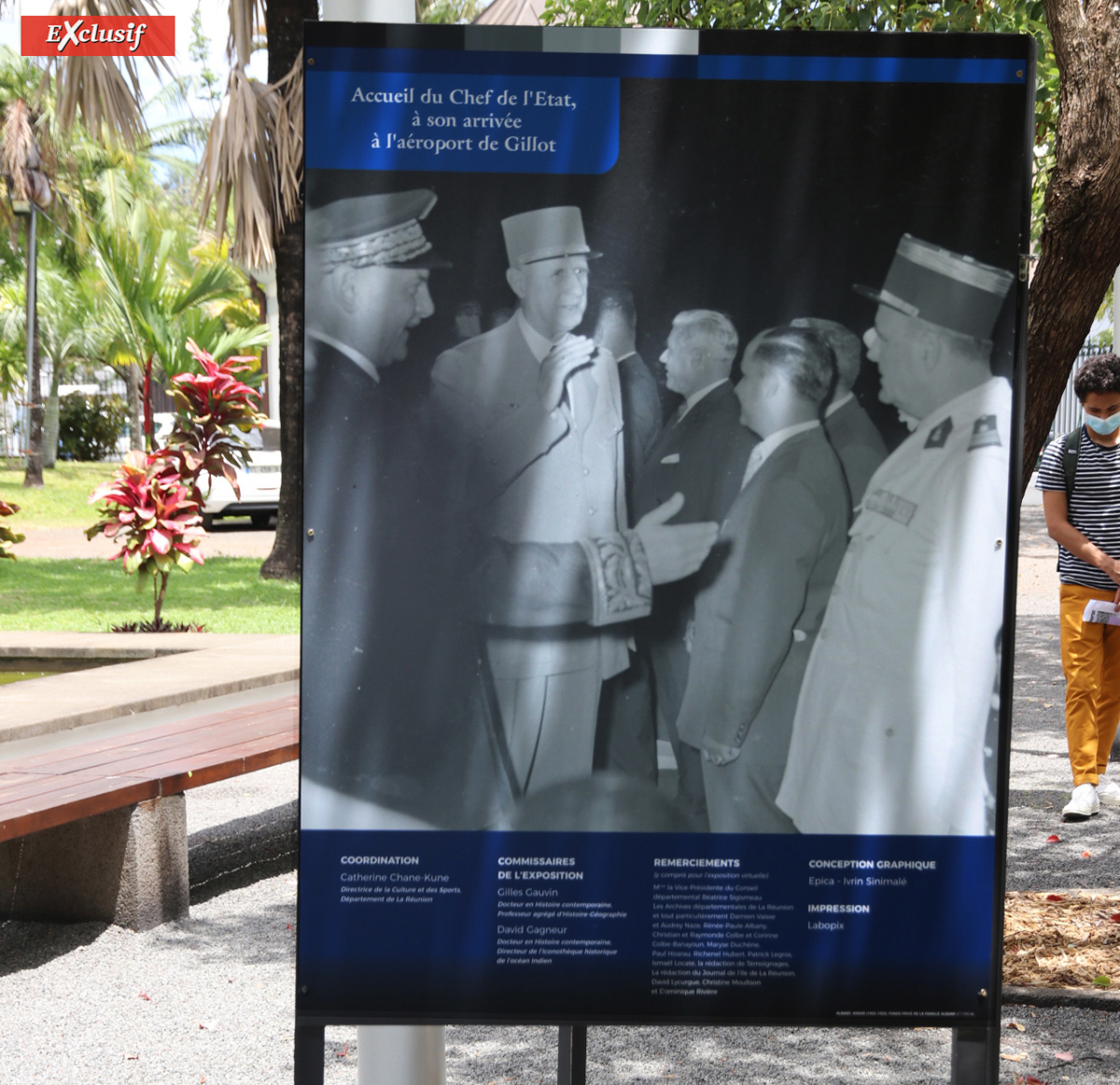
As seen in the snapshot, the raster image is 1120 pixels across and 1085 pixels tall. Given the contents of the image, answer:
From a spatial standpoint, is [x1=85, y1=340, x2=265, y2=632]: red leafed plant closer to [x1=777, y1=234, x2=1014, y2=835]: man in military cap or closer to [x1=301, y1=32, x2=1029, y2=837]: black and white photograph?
[x1=301, y1=32, x2=1029, y2=837]: black and white photograph

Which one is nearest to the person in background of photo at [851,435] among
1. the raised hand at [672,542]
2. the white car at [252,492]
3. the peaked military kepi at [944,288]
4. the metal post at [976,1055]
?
the peaked military kepi at [944,288]

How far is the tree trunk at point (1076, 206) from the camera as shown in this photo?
147 inches

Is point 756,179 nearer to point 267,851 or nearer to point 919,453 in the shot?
point 919,453

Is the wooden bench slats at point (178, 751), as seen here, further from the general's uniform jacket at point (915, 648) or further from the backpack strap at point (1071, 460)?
the backpack strap at point (1071, 460)

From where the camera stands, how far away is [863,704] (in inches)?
82.1

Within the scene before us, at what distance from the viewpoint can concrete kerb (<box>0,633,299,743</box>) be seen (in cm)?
638

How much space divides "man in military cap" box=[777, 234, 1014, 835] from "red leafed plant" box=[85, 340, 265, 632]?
797cm

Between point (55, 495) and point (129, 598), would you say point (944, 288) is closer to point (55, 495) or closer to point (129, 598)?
point (129, 598)

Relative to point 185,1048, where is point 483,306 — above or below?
above

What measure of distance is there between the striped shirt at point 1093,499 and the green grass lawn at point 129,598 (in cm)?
646

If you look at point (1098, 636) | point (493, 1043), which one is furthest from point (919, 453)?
point (1098, 636)

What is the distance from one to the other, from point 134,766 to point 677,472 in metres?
2.96

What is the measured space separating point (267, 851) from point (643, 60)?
4.25 m

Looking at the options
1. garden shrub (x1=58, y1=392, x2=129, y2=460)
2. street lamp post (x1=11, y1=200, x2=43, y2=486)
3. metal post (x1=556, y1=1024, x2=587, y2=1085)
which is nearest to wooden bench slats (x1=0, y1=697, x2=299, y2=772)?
metal post (x1=556, y1=1024, x2=587, y2=1085)
